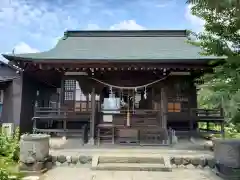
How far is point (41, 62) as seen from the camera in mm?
7559

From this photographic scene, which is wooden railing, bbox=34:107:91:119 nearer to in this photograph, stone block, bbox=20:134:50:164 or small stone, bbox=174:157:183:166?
stone block, bbox=20:134:50:164

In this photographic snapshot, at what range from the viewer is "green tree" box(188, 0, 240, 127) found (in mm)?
3686

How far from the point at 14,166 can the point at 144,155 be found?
10.9 ft

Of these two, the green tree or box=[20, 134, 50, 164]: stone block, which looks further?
box=[20, 134, 50, 164]: stone block

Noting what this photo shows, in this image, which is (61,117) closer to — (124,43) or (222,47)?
(124,43)

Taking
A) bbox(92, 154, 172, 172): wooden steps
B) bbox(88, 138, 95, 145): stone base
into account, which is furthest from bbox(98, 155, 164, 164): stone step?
bbox(88, 138, 95, 145): stone base

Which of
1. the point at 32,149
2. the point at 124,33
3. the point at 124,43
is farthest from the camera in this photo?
the point at 124,33

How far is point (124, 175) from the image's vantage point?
5.31 m

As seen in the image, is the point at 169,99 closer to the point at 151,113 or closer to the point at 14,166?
the point at 151,113

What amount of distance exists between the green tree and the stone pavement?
1848 mm

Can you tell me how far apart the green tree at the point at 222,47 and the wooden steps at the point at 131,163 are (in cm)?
231

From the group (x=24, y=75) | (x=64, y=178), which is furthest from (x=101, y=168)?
(x=24, y=75)

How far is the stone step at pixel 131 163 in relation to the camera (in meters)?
5.71

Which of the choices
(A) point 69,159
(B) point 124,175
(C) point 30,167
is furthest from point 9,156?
(B) point 124,175
